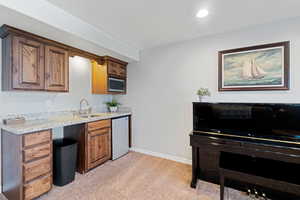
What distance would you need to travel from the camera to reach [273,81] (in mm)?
2178

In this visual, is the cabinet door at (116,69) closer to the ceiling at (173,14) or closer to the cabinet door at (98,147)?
the ceiling at (173,14)

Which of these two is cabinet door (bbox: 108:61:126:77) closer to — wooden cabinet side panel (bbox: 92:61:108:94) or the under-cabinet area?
wooden cabinet side panel (bbox: 92:61:108:94)

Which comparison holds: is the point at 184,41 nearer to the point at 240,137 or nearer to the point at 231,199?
the point at 240,137

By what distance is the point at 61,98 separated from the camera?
2754mm

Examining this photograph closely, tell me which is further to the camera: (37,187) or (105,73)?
(105,73)

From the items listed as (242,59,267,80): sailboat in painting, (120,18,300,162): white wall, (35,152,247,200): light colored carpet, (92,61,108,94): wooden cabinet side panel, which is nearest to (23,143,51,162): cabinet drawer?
(35,152,247,200): light colored carpet

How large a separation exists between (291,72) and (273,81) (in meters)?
0.23

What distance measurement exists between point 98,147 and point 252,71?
2.90 m

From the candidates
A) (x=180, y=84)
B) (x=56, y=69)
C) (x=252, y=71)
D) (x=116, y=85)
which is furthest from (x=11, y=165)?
(x=252, y=71)

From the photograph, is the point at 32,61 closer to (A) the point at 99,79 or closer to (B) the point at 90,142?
(A) the point at 99,79

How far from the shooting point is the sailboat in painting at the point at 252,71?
2.26m

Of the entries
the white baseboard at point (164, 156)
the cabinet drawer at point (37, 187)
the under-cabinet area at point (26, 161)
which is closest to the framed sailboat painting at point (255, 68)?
the white baseboard at point (164, 156)

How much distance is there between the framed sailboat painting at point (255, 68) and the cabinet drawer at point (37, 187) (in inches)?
115

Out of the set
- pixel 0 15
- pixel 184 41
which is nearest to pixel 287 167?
pixel 184 41
